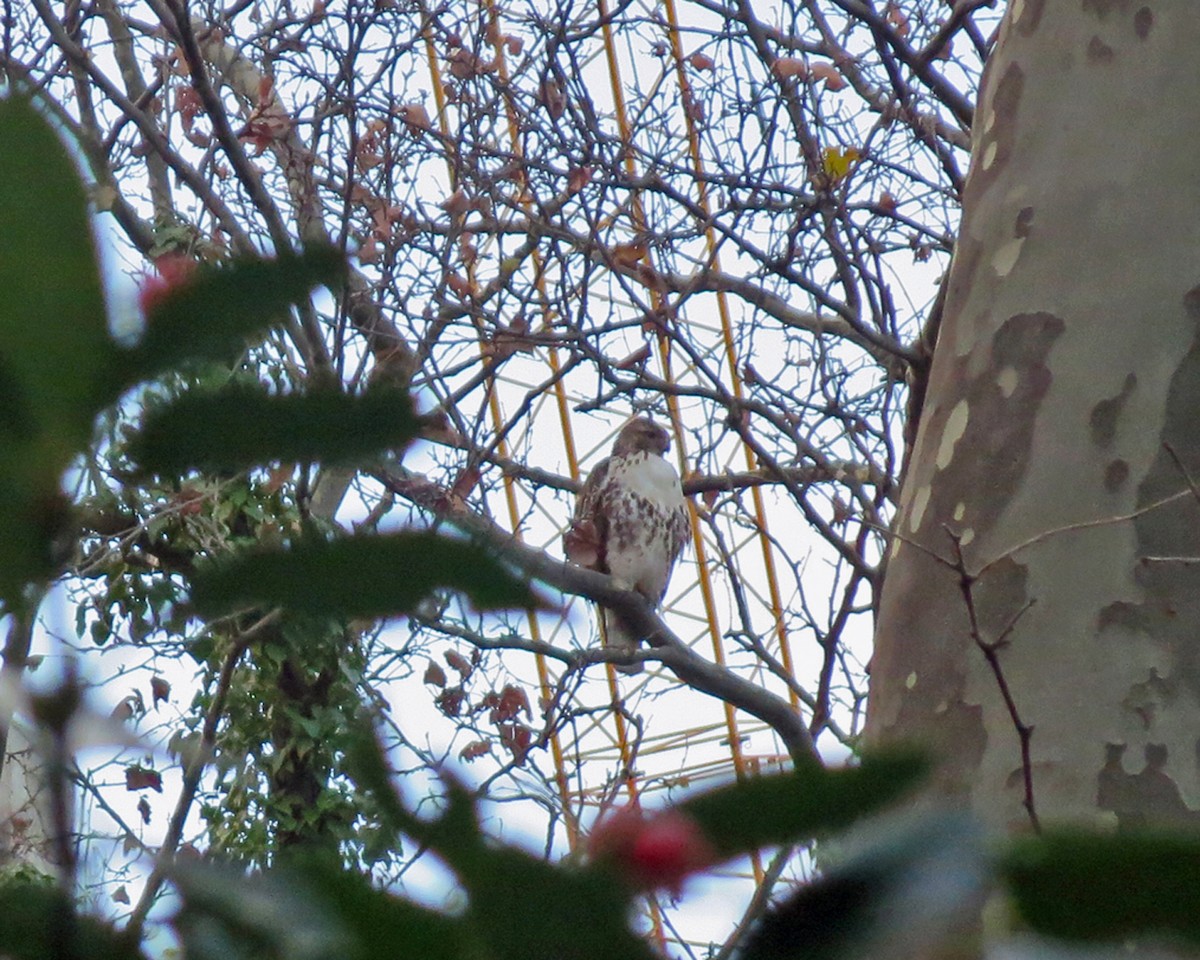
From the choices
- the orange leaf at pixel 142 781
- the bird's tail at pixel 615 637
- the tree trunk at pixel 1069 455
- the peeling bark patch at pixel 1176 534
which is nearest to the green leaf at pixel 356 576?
the tree trunk at pixel 1069 455

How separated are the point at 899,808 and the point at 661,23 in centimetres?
546

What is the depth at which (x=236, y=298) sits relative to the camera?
31 centimetres

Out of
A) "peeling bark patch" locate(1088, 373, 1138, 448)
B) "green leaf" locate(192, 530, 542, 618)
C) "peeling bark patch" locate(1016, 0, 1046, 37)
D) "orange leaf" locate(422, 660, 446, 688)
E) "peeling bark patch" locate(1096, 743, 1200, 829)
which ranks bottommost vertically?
"green leaf" locate(192, 530, 542, 618)

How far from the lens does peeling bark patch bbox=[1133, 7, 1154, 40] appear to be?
1984 mm

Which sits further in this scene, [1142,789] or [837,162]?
[837,162]

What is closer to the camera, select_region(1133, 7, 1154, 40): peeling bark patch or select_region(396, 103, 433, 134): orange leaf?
select_region(1133, 7, 1154, 40): peeling bark patch

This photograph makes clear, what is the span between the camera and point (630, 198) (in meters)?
5.24

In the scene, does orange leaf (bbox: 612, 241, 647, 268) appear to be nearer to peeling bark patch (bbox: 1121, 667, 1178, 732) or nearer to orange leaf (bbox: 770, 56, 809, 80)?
orange leaf (bbox: 770, 56, 809, 80)

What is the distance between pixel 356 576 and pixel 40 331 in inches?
3.0

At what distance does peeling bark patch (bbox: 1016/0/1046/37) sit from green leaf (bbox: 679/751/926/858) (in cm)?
198

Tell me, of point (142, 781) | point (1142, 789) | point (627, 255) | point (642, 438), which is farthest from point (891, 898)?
point (642, 438)

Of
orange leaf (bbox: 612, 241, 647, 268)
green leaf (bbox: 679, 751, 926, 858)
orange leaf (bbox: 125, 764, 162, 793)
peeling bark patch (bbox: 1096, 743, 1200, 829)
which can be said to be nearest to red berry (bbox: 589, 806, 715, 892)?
green leaf (bbox: 679, 751, 926, 858)

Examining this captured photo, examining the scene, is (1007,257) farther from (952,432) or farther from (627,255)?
(627,255)

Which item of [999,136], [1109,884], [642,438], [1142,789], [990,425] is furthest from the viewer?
[642,438]
